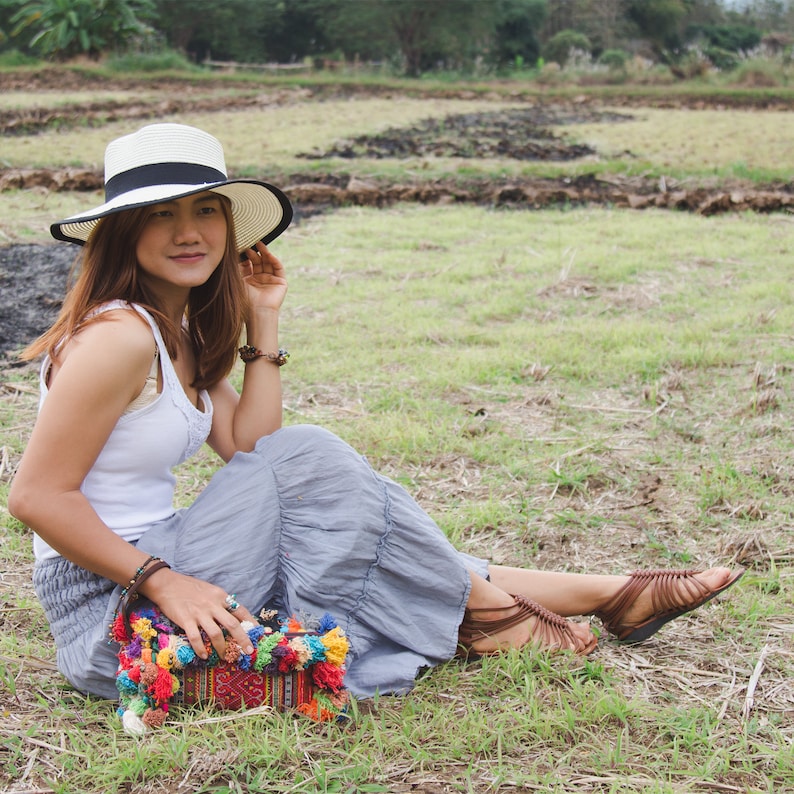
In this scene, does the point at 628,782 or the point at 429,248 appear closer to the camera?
the point at 628,782

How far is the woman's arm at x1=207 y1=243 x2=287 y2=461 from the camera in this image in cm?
265

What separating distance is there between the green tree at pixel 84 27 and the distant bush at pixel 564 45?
17.2 m

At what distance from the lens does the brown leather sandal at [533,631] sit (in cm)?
244

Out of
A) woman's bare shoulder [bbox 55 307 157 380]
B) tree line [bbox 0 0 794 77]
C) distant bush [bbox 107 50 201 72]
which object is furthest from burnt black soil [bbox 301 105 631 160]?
tree line [bbox 0 0 794 77]

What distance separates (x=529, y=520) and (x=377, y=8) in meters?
34.7

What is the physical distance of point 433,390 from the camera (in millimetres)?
4590

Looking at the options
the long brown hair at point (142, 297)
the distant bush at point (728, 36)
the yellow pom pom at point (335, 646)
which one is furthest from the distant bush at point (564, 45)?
the yellow pom pom at point (335, 646)

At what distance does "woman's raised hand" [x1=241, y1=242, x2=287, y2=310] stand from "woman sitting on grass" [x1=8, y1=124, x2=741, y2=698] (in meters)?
0.31

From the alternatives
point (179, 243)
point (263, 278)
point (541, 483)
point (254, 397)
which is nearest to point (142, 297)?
point (179, 243)

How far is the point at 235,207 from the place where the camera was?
263 cm

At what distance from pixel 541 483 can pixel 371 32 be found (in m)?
34.5

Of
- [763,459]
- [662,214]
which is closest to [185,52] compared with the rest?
[662,214]

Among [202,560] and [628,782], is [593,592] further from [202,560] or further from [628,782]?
[202,560]

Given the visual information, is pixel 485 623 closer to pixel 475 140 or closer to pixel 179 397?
pixel 179 397
